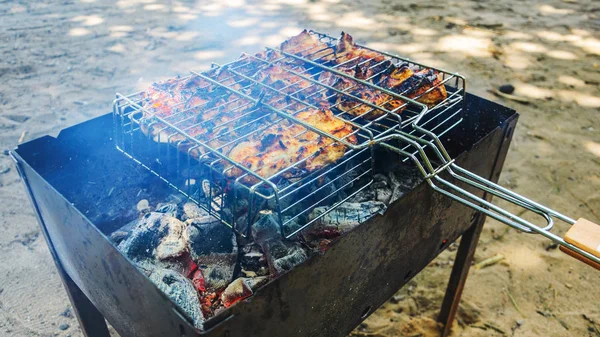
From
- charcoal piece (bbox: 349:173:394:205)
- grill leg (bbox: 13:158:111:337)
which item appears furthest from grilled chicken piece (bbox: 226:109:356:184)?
grill leg (bbox: 13:158:111:337)

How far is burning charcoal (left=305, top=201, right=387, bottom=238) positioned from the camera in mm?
1827

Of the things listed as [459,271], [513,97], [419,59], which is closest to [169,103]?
[459,271]

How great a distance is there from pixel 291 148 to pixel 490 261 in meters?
2.33

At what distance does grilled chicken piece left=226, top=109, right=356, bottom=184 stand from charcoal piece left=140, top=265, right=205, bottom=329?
41 cm

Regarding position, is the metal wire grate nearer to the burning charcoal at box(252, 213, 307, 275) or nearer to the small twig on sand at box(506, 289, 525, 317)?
the burning charcoal at box(252, 213, 307, 275)

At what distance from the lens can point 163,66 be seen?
6043mm

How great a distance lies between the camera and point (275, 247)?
177 centimetres

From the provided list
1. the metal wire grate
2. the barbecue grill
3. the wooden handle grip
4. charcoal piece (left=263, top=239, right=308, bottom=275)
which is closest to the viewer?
the wooden handle grip

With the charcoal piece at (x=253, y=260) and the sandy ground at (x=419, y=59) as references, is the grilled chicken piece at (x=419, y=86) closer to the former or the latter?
the charcoal piece at (x=253, y=260)

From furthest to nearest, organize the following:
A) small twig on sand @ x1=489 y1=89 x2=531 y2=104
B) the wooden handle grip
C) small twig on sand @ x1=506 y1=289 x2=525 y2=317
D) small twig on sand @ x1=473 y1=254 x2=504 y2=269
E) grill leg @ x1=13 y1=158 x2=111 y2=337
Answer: small twig on sand @ x1=489 y1=89 x2=531 y2=104 < small twig on sand @ x1=473 y1=254 x2=504 y2=269 < small twig on sand @ x1=506 y1=289 x2=525 y2=317 < grill leg @ x1=13 y1=158 x2=111 y2=337 < the wooden handle grip

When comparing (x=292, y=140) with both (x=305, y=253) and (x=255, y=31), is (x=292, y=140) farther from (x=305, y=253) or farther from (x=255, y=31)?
(x=255, y=31)

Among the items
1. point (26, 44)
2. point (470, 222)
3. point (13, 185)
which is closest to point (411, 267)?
point (470, 222)

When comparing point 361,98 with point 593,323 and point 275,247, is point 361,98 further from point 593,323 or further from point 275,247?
point 593,323

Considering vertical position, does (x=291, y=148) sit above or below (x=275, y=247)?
above
